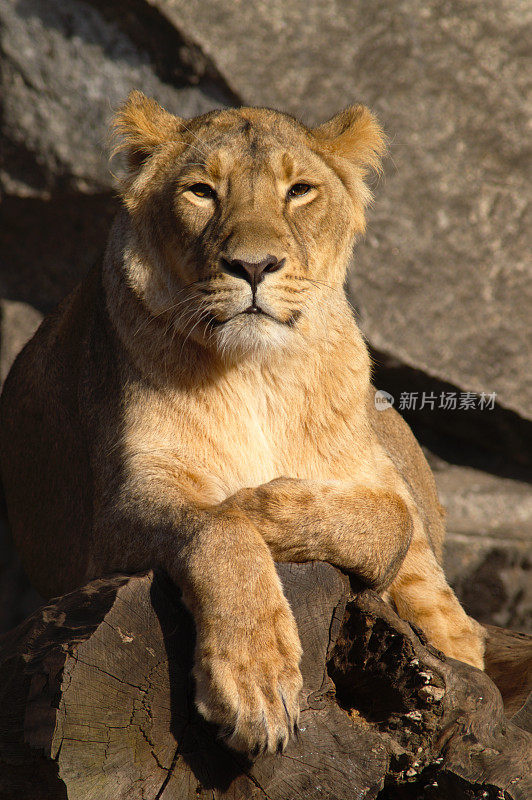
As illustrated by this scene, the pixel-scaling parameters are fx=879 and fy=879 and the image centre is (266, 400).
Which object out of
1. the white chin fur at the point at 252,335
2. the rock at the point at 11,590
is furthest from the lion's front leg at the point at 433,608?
the rock at the point at 11,590

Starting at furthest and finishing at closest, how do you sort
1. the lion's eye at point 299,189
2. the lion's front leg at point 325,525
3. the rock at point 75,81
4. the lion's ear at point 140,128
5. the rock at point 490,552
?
the rock at point 490,552 < the rock at point 75,81 < the lion's ear at point 140,128 < the lion's eye at point 299,189 < the lion's front leg at point 325,525

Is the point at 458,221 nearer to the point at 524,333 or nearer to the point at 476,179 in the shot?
the point at 476,179

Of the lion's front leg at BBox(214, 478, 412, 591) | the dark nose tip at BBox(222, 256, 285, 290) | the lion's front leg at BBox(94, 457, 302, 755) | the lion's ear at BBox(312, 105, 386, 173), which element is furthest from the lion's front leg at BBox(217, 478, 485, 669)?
the lion's ear at BBox(312, 105, 386, 173)

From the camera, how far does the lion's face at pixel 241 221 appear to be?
267 cm

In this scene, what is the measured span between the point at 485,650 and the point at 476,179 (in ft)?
8.62

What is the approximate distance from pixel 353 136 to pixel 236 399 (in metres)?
1.22

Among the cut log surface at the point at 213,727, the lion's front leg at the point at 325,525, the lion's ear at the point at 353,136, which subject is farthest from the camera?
the lion's ear at the point at 353,136

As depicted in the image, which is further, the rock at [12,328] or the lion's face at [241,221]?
the rock at [12,328]

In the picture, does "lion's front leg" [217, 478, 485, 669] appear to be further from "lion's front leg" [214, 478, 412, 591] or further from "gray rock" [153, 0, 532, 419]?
"gray rock" [153, 0, 532, 419]

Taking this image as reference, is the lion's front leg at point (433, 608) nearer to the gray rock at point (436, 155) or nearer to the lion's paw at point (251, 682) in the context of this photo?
the lion's paw at point (251, 682)

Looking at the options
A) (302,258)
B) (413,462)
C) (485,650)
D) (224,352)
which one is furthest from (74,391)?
(485,650)

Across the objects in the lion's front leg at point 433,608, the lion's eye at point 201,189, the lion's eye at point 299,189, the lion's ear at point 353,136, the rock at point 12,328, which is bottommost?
the rock at point 12,328

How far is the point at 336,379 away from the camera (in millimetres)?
3117

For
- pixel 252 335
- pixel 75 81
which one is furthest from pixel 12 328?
pixel 252 335
